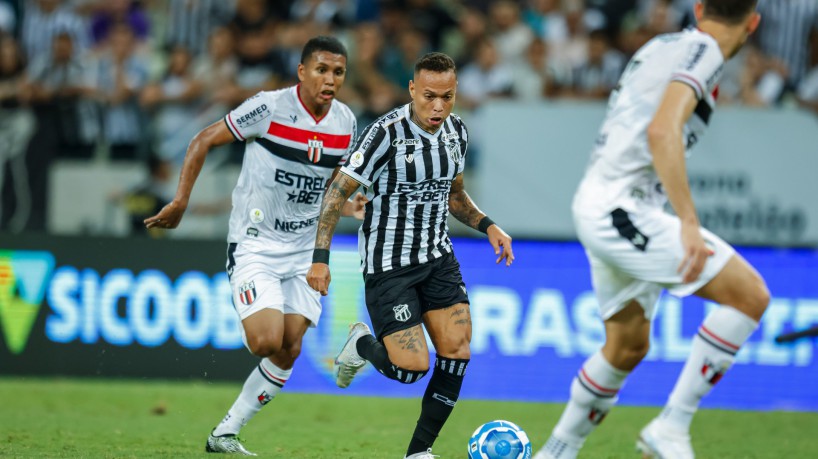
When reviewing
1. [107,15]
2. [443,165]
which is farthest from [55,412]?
[107,15]

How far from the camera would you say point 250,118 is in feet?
24.8

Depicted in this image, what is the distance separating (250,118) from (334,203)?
3.82 ft

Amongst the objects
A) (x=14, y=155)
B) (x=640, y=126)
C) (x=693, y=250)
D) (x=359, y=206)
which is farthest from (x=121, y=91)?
(x=693, y=250)

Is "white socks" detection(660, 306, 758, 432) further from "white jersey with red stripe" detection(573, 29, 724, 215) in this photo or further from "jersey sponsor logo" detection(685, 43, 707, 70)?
"jersey sponsor logo" detection(685, 43, 707, 70)

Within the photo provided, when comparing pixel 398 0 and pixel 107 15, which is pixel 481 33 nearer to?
pixel 398 0

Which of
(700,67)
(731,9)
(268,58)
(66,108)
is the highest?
(731,9)

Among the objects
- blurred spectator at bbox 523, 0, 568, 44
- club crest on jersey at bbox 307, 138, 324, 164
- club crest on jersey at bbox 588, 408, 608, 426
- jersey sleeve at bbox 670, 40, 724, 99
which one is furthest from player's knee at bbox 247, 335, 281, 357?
blurred spectator at bbox 523, 0, 568, 44

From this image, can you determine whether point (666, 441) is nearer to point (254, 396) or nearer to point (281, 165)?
point (254, 396)

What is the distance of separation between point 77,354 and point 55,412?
7.28 feet

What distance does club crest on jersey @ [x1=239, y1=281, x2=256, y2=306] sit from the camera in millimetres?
7453

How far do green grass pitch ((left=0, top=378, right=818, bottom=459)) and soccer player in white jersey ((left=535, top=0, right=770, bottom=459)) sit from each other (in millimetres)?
2282

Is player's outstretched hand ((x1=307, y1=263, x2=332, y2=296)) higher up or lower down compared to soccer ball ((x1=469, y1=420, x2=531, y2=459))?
higher up

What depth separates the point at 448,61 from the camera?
6797mm

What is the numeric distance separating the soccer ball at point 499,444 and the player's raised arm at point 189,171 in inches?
95.6
